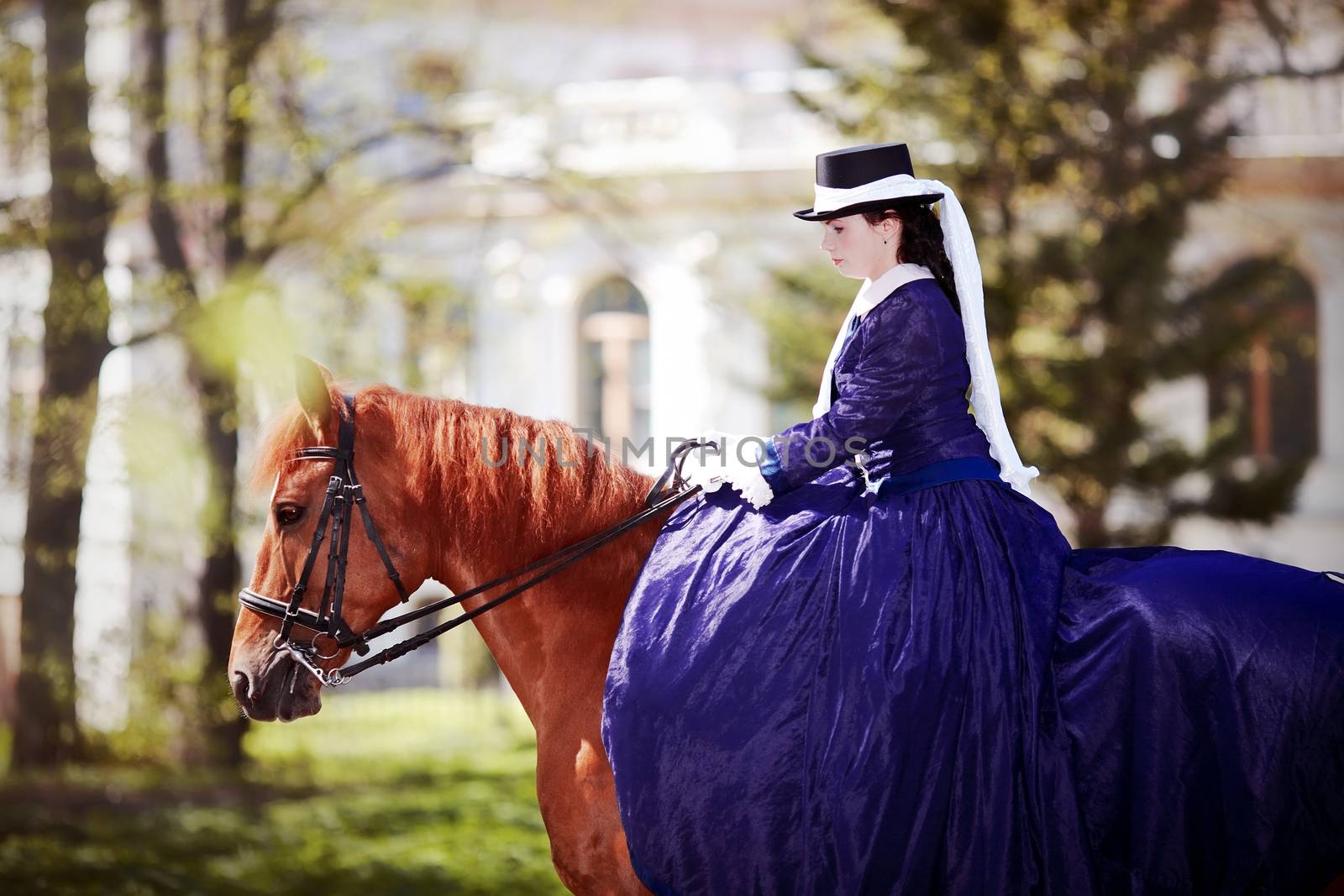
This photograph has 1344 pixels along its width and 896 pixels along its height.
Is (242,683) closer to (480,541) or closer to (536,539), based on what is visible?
(480,541)

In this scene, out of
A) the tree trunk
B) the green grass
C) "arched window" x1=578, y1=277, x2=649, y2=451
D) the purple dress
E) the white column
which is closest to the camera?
Answer: the purple dress

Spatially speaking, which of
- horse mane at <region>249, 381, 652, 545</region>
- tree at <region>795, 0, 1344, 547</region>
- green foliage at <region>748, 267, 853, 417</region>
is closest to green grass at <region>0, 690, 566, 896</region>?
horse mane at <region>249, 381, 652, 545</region>

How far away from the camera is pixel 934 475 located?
276cm

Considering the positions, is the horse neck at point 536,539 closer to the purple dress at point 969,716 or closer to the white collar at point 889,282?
the purple dress at point 969,716

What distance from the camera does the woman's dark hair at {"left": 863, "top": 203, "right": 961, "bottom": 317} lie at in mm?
2922

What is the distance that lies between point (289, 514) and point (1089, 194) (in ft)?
30.5

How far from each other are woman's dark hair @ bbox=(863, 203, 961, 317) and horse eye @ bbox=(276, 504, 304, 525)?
1666 mm

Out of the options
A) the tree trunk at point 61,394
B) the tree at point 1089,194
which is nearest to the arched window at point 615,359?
the tree at point 1089,194

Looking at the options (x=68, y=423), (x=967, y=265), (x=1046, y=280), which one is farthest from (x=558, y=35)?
(x=967, y=265)

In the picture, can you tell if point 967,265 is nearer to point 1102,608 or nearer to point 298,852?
point 1102,608

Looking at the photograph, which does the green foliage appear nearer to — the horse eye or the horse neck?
the horse neck

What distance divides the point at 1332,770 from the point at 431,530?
2.24 m

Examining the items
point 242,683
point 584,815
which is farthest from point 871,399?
point 242,683

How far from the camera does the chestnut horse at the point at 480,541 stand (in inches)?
110
